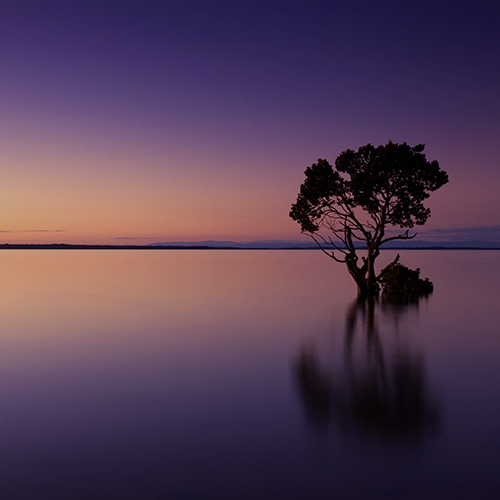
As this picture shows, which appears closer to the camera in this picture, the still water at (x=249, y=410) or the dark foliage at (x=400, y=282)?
the still water at (x=249, y=410)

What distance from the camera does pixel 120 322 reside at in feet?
73.7

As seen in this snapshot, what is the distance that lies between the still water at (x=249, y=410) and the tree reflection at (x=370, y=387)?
5 cm

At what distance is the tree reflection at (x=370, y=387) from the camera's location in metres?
8.83

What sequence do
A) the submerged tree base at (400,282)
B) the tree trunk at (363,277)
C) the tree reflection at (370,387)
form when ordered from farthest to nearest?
the submerged tree base at (400,282), the tree trunk at (363,277), the tree reflection at (370,387)

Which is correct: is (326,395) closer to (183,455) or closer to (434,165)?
(183,455)

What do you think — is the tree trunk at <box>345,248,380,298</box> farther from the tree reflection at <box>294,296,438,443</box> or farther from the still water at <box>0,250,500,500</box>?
the tree reflection at <box>294,296,438,443</box>

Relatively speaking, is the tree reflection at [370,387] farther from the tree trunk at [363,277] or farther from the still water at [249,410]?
the tree trunk at [363,277]

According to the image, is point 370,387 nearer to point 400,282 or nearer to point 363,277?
point 363,277

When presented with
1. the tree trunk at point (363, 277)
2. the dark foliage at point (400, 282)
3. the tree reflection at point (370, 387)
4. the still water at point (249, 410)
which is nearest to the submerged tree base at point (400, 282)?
the dark foliage at point (400, 282)

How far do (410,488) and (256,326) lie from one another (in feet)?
50.8

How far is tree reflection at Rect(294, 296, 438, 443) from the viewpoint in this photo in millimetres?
8828

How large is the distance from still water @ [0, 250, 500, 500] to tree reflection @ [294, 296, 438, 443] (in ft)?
0.16

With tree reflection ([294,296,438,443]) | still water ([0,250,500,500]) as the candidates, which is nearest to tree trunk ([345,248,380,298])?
still water ([0,250,500,500])

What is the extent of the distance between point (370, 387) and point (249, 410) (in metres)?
3.53
